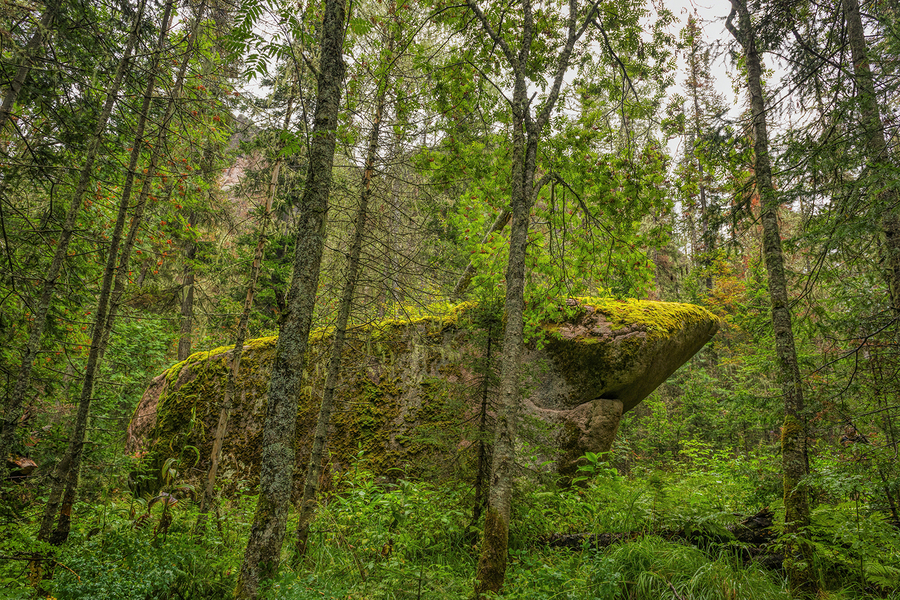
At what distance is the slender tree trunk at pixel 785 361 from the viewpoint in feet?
14.4

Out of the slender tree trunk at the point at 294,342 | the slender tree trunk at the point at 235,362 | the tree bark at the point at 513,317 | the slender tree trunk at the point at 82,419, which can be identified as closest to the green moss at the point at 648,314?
the tree bark at the point at 513,317

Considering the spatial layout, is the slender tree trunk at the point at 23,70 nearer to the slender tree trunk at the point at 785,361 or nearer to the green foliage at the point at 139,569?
the green foliage at the point at 139,569

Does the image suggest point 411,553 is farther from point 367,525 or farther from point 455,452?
point 455,452

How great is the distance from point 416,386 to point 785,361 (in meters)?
5.40

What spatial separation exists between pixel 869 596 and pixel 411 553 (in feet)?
14.7

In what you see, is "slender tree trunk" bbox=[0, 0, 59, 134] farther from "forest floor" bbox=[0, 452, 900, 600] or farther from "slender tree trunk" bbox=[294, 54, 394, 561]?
"forest floor" bbox=[0, 452, 900, 600]

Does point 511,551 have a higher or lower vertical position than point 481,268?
lower

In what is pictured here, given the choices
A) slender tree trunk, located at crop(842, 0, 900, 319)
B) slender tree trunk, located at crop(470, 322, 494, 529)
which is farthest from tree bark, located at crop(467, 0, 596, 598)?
slender tree trunk, located at crop(842, 0, 900, 319)

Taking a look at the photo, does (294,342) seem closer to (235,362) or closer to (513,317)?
(513,317)


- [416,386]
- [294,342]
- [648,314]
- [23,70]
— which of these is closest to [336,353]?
[294,342]

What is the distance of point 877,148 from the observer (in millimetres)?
4656

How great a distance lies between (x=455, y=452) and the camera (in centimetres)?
530

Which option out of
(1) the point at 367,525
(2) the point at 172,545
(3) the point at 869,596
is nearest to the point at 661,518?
(3) the point at 869,596

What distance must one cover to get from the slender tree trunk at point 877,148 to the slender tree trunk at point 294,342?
4973mm
